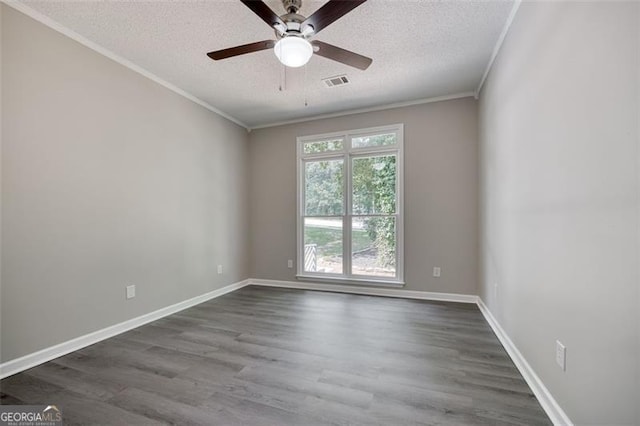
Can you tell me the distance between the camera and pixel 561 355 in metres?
1.47

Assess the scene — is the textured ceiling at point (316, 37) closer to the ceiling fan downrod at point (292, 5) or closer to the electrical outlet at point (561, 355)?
the ceiling fan downrod at point (292, 5)

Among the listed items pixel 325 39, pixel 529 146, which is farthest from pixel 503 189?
pixel 325 39

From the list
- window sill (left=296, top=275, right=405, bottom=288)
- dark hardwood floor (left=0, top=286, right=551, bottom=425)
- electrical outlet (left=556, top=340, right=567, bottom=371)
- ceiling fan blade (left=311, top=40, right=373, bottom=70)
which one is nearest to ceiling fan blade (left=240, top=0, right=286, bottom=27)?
ceiling fan blade (left=311, top=40, right=373, bottom=70)

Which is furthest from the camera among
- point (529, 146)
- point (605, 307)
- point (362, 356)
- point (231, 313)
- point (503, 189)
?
point (231, 313)

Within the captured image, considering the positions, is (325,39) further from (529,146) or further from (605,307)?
(605,307)

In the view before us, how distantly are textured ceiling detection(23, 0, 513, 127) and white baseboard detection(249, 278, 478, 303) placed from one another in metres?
2.72

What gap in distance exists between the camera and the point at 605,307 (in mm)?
1133

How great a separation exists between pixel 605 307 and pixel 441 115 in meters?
3.25

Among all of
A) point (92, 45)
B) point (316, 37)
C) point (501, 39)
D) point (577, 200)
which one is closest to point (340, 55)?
point (316, 37)

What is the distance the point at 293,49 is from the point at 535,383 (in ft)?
8.73

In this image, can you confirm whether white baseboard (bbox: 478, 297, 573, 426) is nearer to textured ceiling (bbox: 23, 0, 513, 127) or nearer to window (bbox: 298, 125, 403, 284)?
window (bbox: 298, 125, 403, 284)

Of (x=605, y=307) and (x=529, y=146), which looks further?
(x=529, y=146)

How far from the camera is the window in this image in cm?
410

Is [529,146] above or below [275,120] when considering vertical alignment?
below
